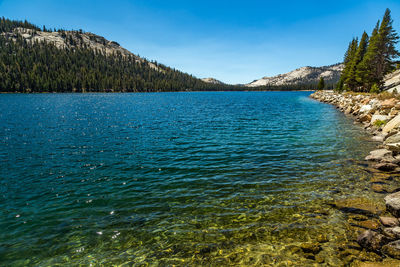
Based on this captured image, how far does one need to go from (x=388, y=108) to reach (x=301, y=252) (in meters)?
33.8

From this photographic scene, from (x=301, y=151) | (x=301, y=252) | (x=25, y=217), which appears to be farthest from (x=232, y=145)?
(x=25, y=217)

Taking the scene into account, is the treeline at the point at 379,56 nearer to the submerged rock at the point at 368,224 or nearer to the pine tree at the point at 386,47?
the pine tree at the point at 386,47

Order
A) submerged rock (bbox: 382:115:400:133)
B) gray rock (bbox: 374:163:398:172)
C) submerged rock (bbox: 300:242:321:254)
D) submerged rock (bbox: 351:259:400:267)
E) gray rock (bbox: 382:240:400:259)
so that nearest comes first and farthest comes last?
submerged rock (bbox: 351:259:400:267), gray rock (bbox: 382:240:400:259), submerged rock (bbox: 300:242:321:254), gray rock (bbox: 374:163:398:172), submerged rock (bbox: 382:115:400:133)

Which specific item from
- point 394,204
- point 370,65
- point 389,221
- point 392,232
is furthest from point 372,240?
point 370,65

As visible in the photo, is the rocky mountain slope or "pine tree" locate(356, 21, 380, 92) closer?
the rocky mountain slope

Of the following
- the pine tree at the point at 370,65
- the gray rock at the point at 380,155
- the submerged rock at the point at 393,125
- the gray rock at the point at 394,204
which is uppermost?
the pine tree at the point at 370,65

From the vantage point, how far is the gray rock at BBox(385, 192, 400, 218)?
342 inches

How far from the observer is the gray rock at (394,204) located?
869cm

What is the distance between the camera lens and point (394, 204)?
8.93 m

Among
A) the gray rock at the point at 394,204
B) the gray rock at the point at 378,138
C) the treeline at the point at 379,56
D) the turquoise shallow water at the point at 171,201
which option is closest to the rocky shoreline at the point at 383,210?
the gray rock at the point at 394,204

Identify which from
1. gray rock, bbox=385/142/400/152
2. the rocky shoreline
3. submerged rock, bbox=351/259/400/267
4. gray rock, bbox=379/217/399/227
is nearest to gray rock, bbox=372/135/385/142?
the rocky shoreline

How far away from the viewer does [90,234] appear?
861 cm

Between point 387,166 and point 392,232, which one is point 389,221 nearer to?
point 392,232

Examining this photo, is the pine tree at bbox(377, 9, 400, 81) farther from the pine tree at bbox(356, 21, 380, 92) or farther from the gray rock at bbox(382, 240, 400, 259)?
the gray rock at bbox(382, 240, 400, 259)
